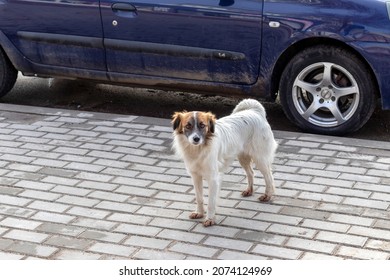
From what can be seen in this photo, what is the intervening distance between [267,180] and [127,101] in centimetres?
324

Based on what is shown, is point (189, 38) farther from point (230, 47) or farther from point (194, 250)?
point (194, 250)

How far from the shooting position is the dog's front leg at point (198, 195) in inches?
219

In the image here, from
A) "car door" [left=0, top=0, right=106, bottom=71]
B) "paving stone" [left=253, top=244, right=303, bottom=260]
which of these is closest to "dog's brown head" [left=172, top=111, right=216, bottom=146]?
"paving stone" [left=253, top=244, right=303, bottom=260]

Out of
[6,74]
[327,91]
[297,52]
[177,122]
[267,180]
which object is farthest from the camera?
[6,74]

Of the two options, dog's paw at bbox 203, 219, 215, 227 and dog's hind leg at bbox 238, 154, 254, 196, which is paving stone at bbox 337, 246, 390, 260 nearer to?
dog's paw at bbox 203, 219, 215, 227

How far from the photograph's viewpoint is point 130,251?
203 inches

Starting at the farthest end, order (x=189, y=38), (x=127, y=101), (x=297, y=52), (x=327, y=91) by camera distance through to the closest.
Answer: (x=127, y=101) < (x=189, y=38) < (x=297, y=52) < (x=327, y=91)

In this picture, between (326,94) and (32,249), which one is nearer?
(32,249)

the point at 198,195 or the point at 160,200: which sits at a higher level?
the point at 198,195

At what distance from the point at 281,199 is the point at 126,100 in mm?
3286

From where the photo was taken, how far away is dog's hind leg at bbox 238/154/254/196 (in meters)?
5.94

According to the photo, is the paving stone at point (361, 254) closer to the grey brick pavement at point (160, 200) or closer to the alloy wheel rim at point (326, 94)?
the grey brick pavement at point (160, 200)

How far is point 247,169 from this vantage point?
19.7ft

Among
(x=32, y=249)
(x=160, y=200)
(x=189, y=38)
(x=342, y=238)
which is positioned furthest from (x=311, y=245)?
(x=189, y=38)
